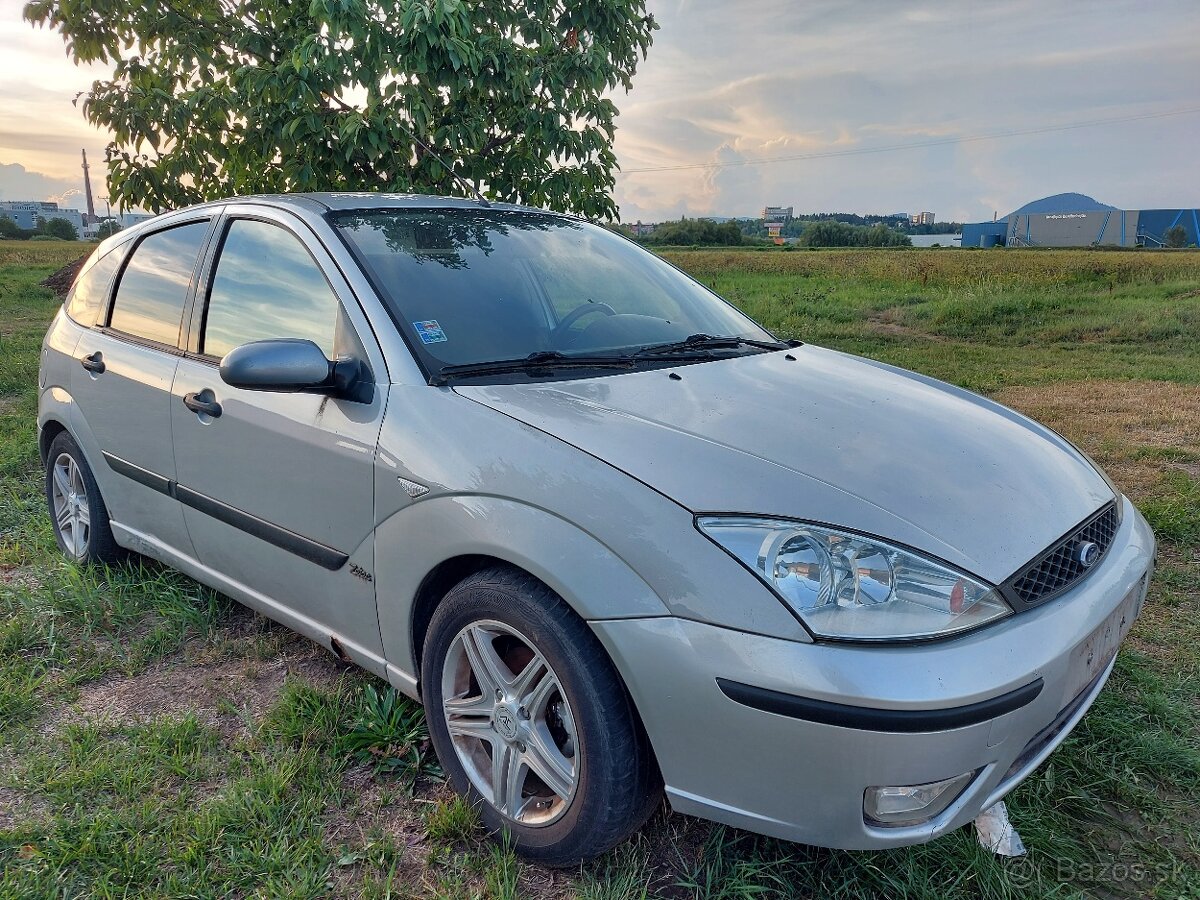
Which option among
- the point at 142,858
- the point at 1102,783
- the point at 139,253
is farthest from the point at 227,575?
the point at 1102,783

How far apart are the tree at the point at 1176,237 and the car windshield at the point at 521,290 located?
232 ft

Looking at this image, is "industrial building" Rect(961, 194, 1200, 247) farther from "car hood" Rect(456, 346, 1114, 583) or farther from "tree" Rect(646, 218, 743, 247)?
"car hood" Rect(456, 346, 1114, 583)

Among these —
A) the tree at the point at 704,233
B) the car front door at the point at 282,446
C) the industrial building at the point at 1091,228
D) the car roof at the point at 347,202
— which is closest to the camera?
the car front door at the point at 282,446

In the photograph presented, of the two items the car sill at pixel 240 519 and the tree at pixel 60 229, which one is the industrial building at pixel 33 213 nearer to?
the tree at pixel 60 229

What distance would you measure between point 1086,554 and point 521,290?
1709mm

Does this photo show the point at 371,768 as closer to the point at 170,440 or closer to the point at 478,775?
the point at 478,775

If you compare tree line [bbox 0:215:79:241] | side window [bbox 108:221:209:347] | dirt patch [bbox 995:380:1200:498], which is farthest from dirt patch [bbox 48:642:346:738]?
tree line [bbox 0:215:79:241]

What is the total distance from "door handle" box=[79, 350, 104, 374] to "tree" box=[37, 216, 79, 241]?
75023mm

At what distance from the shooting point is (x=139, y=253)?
3369 mm

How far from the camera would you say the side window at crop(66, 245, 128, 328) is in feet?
11.4

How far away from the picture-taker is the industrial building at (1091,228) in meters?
62.6

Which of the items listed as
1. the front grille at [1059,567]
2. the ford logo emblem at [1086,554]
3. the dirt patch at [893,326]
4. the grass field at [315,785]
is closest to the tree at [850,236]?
the dirt patch at [893,326]

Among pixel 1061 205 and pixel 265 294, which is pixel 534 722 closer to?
pixel 265 294

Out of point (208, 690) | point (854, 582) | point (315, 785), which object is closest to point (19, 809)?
point (208, 690)
